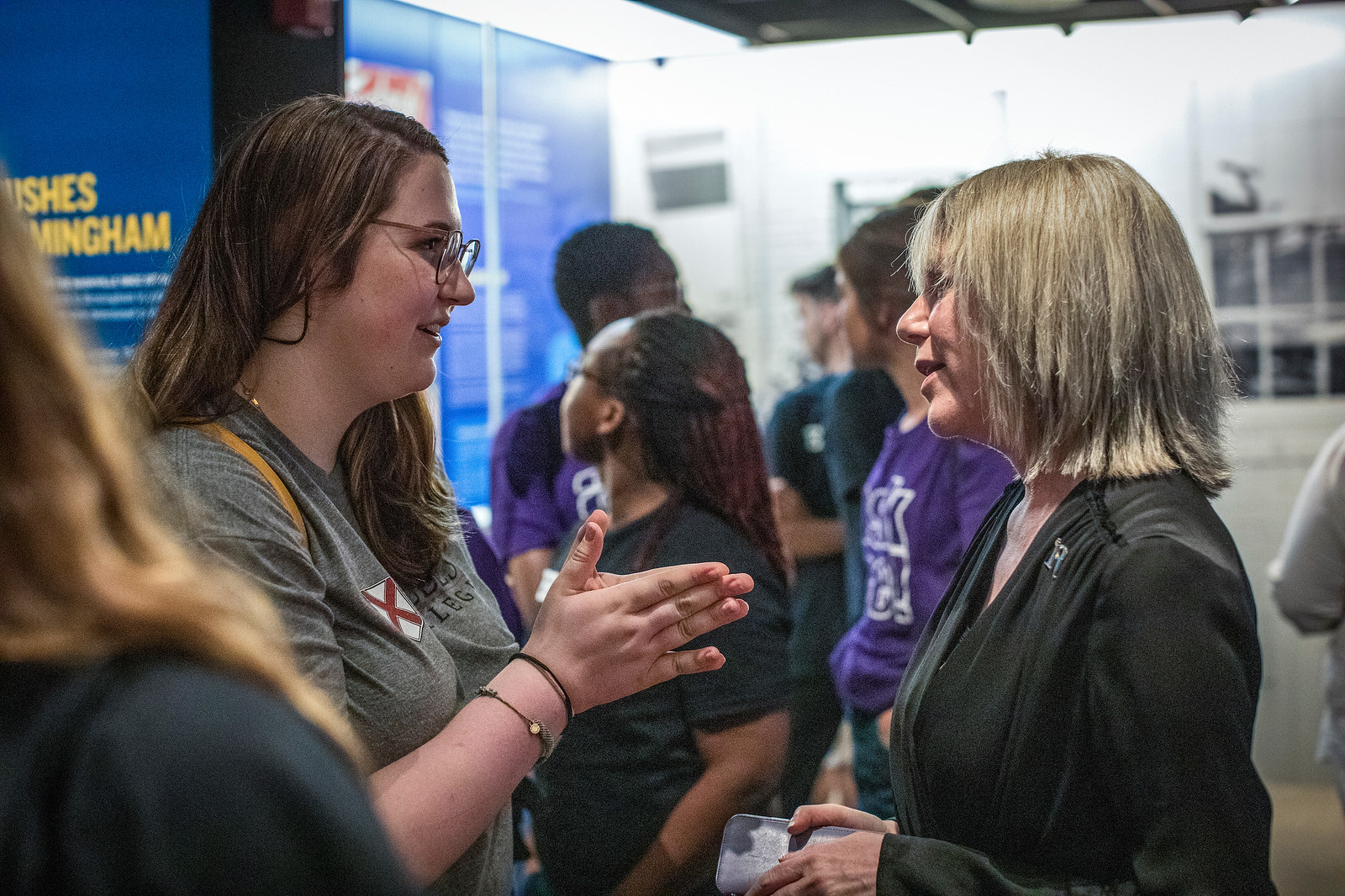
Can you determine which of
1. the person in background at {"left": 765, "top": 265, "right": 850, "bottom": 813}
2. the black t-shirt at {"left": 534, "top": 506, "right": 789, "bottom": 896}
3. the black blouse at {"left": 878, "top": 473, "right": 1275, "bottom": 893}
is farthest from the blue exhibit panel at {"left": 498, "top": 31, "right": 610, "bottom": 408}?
the black blouse at {"left": 878, "top": 473, "right": 1275, "bottom": 893}

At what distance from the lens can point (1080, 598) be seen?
1.16m

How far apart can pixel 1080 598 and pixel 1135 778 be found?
18cm

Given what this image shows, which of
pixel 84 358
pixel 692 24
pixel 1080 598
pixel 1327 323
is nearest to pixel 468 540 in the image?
pixel 1080 598

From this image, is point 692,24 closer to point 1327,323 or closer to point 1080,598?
point 1327,323

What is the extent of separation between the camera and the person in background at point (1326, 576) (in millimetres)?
2863

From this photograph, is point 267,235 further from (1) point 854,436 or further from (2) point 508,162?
(2) point 508,162

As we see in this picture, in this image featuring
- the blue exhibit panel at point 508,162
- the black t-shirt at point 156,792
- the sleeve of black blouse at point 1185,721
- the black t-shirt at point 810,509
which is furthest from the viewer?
the blue exhibit panel at point 508,162

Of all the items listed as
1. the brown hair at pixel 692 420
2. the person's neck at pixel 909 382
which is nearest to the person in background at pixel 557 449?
the brown hair at pixel 692 420

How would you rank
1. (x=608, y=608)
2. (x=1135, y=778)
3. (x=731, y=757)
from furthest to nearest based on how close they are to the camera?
(x=731, y=757)
(x=608, y=608)
(x=1135, y=778)

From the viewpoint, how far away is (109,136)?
2.20 meters

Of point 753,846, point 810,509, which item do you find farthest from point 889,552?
point 753,846

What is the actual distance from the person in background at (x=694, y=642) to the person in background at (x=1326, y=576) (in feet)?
5.23

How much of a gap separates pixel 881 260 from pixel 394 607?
1.78 m

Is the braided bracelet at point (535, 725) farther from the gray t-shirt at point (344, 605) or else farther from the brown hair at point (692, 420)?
A: the brown hair at point (692, 420)
